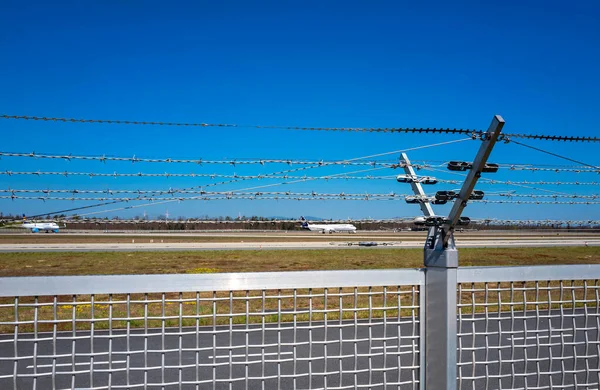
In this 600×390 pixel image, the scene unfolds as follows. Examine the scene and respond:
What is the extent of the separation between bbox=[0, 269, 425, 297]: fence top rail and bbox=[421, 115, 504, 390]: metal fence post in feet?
0.57

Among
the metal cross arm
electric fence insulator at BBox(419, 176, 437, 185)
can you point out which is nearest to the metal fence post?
the metal cross arm

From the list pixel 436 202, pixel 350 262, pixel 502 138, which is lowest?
pixel 350 262

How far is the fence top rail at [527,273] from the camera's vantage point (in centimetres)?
385

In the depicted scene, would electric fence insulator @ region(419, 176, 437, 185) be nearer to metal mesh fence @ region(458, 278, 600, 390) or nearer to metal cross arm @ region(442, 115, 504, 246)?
metal cross arm @ region(442, 115, 504, 246)

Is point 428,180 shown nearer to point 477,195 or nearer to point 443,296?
point 477,195

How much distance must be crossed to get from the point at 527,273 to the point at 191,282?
2.35 metres

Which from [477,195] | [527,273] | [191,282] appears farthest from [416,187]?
[191,282]

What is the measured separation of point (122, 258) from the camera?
32.2 metres

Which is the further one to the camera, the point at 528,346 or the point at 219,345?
the point at 219,345

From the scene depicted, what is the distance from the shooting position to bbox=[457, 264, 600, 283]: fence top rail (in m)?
3.85

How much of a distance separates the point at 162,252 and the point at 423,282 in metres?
34.2

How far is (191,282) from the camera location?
3262 millimetres

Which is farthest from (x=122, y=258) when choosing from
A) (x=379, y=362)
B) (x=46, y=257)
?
(x=379, y=362)

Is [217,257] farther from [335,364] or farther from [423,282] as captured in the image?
[423,282]
